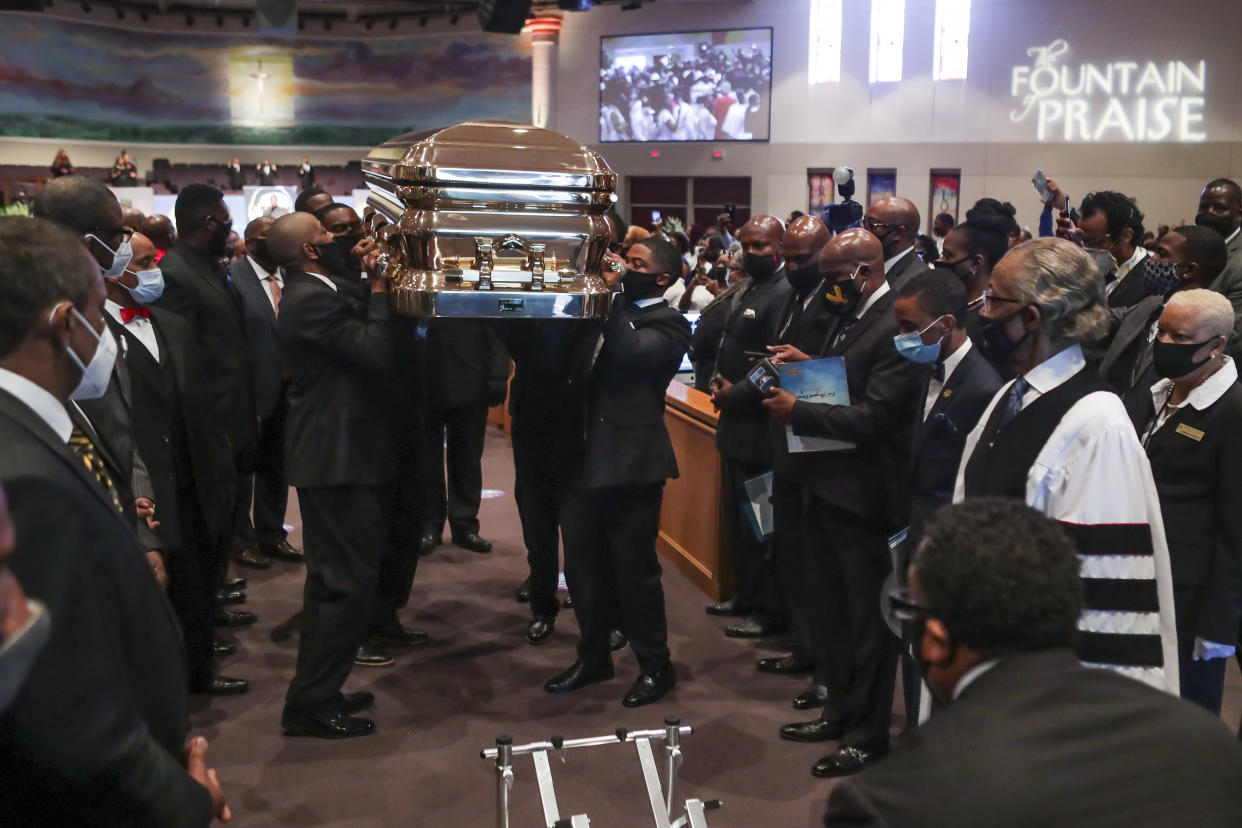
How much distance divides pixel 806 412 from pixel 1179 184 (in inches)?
508

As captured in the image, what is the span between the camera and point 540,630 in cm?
482

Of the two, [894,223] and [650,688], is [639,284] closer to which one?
[894,223]

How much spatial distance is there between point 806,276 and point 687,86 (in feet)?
49.9

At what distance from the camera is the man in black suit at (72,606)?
1426 millimetres

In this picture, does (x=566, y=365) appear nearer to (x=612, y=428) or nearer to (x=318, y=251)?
(x=612, y=428)

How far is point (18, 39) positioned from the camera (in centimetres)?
2094

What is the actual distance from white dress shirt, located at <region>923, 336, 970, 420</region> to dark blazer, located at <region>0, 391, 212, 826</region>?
7.27 ft

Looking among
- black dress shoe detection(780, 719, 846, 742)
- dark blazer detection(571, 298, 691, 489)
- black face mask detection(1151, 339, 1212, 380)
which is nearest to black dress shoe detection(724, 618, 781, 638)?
black dress shoe detection(780, 719, 846, 742)

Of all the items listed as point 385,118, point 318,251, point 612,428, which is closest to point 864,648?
point 612,428

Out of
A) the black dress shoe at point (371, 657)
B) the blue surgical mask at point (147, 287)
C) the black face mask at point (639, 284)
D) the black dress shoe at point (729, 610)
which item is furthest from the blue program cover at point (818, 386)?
the blue surgical mask at point (147, 287)

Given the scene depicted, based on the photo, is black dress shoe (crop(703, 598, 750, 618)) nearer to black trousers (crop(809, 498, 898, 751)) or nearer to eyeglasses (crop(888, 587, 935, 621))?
black trousers (crop(809, 498, 898, 751))

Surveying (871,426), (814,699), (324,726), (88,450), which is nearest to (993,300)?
(871,426)

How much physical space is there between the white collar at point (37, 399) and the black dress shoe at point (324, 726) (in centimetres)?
245

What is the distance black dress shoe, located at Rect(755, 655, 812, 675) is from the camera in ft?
14.8
